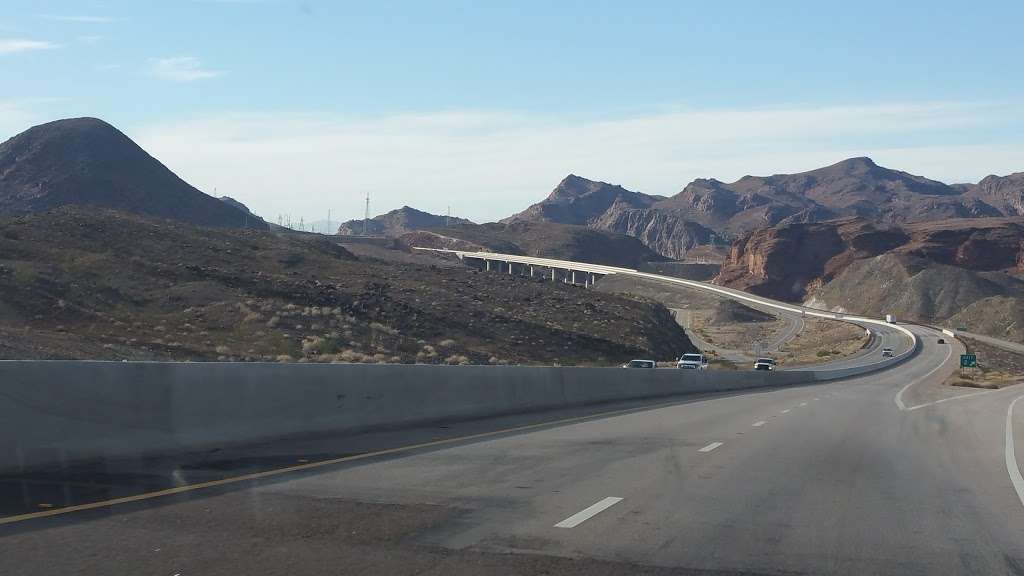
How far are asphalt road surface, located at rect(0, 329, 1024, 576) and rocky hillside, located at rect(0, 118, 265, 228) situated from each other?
104 metres

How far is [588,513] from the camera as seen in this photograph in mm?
9727

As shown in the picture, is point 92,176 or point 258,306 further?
point 92,176

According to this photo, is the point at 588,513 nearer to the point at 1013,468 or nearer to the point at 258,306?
the point at 1013,468

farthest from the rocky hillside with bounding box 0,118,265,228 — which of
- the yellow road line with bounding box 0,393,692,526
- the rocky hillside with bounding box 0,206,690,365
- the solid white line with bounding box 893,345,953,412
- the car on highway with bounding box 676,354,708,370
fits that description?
the yellow road line with bounding box 0,393,692,526

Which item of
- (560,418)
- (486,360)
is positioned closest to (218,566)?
(560,418)

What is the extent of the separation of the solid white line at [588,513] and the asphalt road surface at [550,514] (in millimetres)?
36

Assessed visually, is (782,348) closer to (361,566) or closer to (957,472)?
(957,472)

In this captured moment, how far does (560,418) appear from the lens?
70.1 ft

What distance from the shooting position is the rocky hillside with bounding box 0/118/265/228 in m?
112

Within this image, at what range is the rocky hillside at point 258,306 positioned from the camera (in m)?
39.1

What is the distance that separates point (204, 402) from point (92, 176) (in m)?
111

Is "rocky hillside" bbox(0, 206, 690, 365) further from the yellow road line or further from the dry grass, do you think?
the dry grass

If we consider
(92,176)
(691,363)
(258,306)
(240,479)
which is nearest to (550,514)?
(240,479)

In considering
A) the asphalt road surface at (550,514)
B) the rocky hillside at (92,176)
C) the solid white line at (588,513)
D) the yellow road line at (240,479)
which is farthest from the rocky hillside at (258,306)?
the rocky hillside at (92,176)
